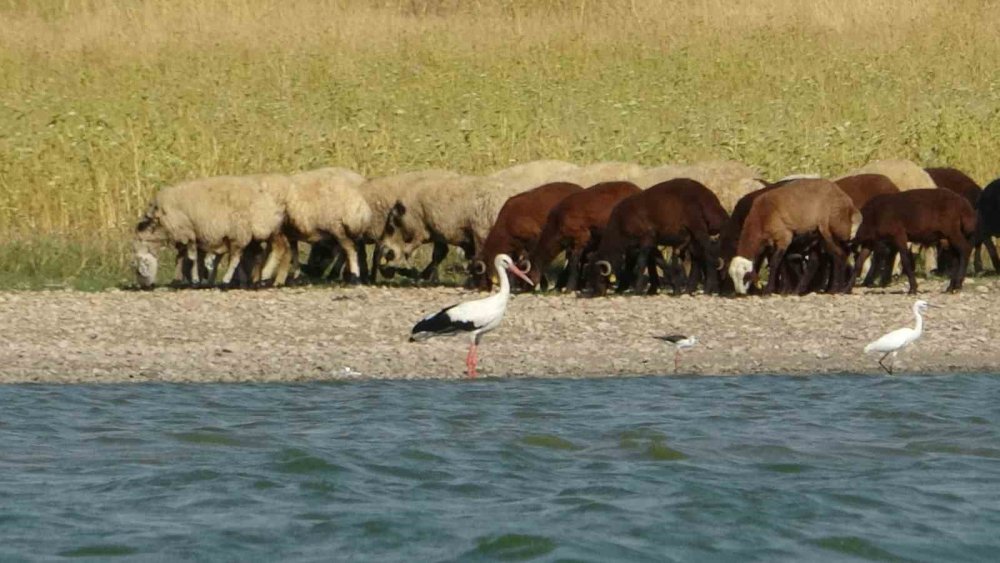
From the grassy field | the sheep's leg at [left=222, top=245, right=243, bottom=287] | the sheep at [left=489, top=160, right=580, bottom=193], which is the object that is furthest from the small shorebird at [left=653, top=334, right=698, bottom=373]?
the grassy field

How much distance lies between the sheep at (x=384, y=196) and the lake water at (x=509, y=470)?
6.71m

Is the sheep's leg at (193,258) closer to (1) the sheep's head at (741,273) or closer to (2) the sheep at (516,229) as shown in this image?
(2) the sheep at (516,229)

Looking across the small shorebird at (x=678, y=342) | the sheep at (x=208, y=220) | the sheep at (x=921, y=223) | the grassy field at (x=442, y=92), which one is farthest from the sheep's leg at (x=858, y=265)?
the sheep at (x=208, y=220)

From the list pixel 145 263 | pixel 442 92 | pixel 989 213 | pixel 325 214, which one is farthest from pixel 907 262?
pixel 442 92

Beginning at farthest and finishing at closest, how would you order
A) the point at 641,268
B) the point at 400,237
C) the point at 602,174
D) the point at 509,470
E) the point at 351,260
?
the point at 602,174, the point at 400,237, the point at 351,260, the point at 641,268, the point at 509,470

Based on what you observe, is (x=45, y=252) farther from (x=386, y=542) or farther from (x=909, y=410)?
(x=386, y=542)

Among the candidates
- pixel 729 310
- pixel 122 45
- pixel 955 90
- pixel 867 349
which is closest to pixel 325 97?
pixel 122 45

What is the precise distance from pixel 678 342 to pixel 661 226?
3.88m

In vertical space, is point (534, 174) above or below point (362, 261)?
above

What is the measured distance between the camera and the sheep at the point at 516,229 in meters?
19.1

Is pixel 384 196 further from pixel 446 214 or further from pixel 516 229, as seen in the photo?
pixel 516 229

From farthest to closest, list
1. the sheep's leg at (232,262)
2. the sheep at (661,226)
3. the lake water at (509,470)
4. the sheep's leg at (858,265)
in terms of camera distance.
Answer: the sheep's leg at (232,262) → the sheep's leg at (858,265) → the sheep at (661,226) → the lake water at (509,470)

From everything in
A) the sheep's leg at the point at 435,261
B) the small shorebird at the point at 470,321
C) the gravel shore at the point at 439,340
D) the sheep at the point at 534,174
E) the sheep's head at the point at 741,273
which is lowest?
the sheep's leg at the point at 435,261

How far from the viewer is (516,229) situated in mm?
19141
